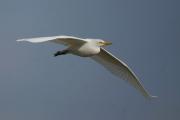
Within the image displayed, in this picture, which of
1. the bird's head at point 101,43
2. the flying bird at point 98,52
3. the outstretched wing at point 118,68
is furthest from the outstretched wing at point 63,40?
the outstretched wing at point 118,68

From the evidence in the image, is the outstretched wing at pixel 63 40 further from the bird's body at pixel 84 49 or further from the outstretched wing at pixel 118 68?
the outstretched wing at pixel 118 68

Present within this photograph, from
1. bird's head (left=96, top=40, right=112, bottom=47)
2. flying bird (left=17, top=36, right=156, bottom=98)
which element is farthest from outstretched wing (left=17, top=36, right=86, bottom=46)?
bird's head (left=96, top=40, right=112, bottom=47)

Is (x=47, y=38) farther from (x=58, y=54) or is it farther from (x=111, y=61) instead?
(x=111, y=61)

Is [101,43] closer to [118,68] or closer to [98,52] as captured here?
[98,52]

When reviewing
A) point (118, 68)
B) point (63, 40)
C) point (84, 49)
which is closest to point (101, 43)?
point (84, 49)

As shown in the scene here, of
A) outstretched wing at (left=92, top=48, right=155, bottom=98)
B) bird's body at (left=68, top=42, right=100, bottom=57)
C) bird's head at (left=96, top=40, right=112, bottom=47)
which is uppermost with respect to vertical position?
bird's head at (left=96, top=40, right=112, bottom=47)

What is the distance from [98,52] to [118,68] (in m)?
0.79

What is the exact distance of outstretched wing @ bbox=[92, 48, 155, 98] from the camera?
12.8ft

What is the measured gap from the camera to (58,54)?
329 centimetres

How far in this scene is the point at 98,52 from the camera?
326cm

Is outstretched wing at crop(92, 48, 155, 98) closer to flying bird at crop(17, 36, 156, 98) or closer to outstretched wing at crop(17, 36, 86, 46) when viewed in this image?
flying bird at crop(17, 36, 156, 98)

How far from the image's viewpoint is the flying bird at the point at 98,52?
3030 millimetres

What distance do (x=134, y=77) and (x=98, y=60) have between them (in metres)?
0.35

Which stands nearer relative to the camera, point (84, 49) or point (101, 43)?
point (84, 49)
